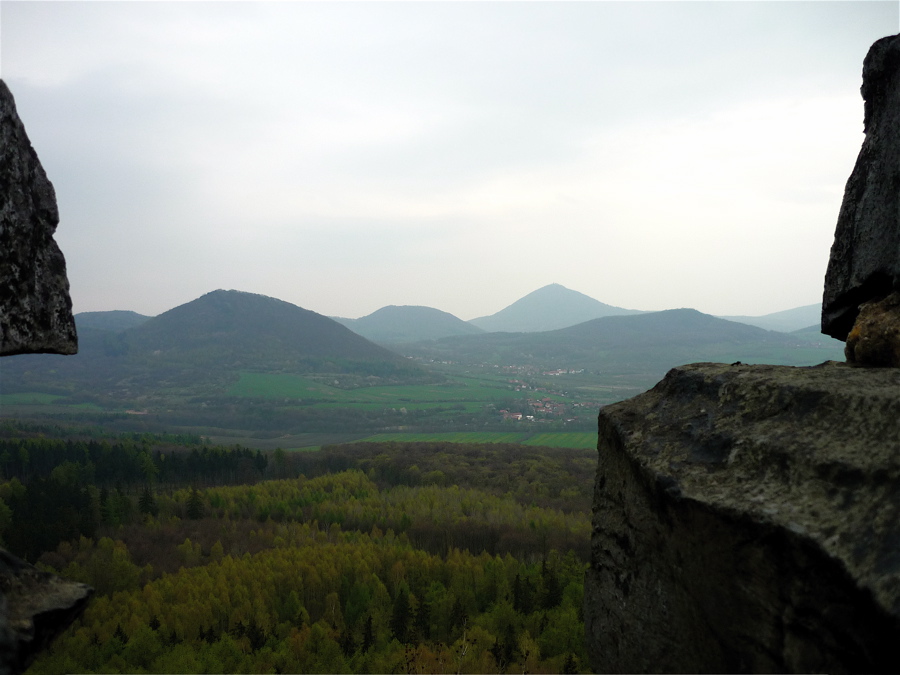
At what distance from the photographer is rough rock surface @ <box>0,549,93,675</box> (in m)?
5.88

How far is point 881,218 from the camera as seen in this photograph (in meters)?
8.17

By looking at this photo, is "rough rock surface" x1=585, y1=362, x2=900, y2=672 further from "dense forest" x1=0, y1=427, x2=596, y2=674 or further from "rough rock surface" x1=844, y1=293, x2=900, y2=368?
"dense forest" x1=0, y1=427, x2=596, y2=674

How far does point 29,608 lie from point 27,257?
4.99 m

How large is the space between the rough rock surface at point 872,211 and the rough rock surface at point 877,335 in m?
0.34

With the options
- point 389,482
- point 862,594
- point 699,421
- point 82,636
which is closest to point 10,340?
point 699,421

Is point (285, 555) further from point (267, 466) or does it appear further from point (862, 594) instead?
point (267, 466)

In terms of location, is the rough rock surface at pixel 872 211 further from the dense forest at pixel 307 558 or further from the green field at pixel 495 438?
the green field at pixel 495 438

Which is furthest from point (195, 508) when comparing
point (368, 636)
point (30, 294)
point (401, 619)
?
point (30, 294)

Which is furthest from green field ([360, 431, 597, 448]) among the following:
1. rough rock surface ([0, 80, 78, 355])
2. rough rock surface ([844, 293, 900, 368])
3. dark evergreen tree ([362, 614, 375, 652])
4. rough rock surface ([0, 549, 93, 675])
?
rough rock surface ([0, 549, 93, 675])

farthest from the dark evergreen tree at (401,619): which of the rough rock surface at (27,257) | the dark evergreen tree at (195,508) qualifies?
the dark evergreen tree at (195,508)

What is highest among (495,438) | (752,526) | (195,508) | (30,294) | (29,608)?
(30,294)

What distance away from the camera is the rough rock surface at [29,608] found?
5.88 m

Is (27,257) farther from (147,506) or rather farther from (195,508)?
(147,506)

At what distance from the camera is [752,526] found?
214 inches
